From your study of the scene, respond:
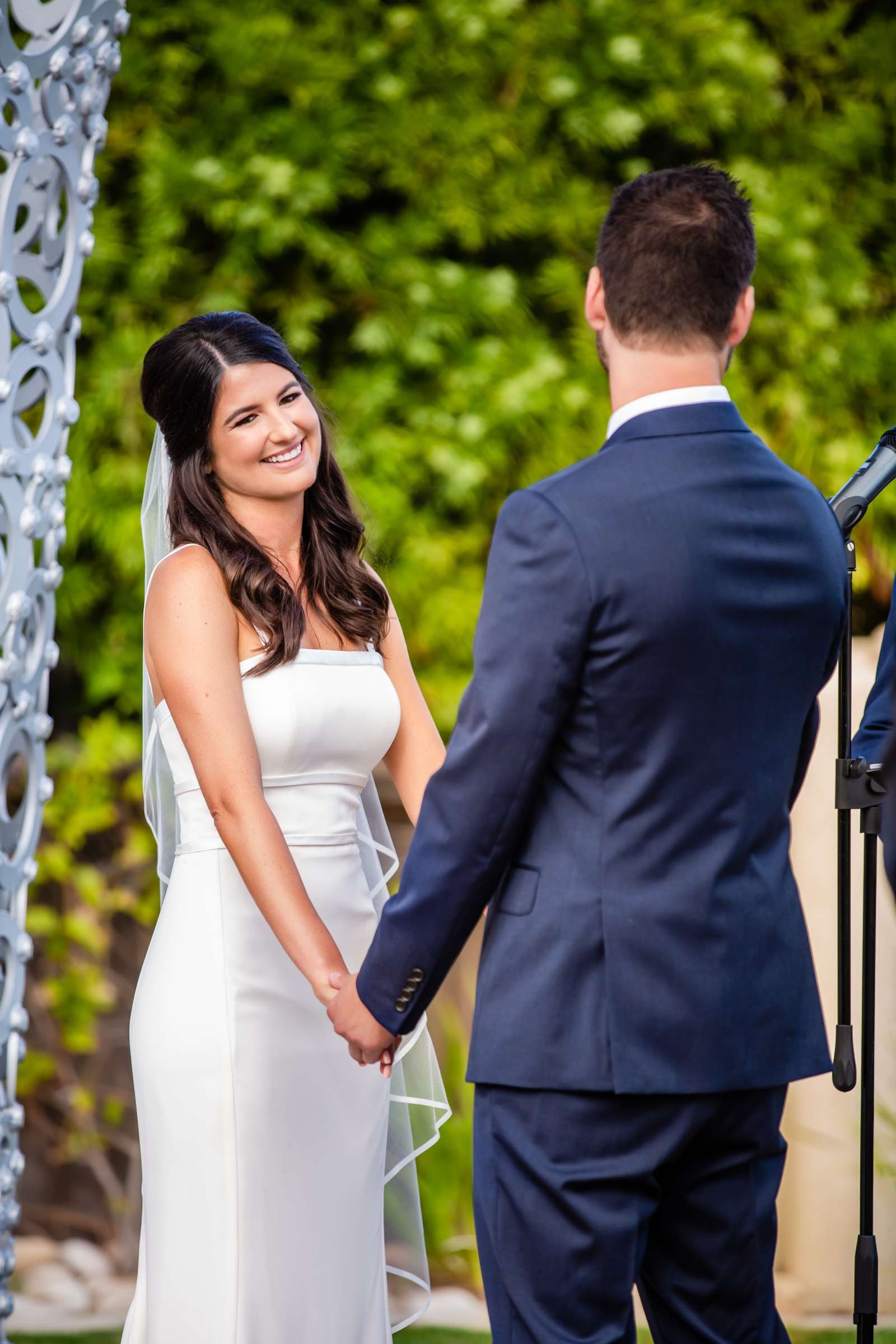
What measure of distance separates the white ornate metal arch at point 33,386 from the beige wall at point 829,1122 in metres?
2.24

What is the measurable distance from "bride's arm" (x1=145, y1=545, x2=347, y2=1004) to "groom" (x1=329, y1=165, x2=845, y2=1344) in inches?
23.2

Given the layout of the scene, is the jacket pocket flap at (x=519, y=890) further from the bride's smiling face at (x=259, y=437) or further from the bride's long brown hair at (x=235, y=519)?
the bride's smiling face at (x=259, y=437)

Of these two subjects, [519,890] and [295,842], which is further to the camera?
[295,842]

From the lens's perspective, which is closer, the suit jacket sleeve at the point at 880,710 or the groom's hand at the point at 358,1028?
the groom's hand at the point at 358,1028

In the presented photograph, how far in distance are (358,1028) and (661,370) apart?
1062mm

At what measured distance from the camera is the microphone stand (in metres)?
2.28

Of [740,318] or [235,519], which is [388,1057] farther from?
[740,318]

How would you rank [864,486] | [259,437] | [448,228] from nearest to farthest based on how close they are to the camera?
1. [864,486]
2. [259,437]
3. [448,228]

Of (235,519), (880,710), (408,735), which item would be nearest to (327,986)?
(408,735)

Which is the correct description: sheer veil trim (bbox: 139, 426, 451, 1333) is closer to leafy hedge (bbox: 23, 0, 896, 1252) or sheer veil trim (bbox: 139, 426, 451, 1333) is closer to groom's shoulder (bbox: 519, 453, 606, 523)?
groom's shoulder (bbox: 519, 453, 606, 523)

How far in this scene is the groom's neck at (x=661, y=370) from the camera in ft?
5.92

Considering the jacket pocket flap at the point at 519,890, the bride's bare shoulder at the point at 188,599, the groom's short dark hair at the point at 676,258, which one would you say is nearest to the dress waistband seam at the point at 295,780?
the bride's bare shoulder at the point at 188,599

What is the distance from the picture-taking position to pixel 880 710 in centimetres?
259

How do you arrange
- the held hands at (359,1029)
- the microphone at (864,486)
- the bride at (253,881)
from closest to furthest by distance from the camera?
the held hands at (359,1029), the microphone at (864,486), the bride at (253,881)
